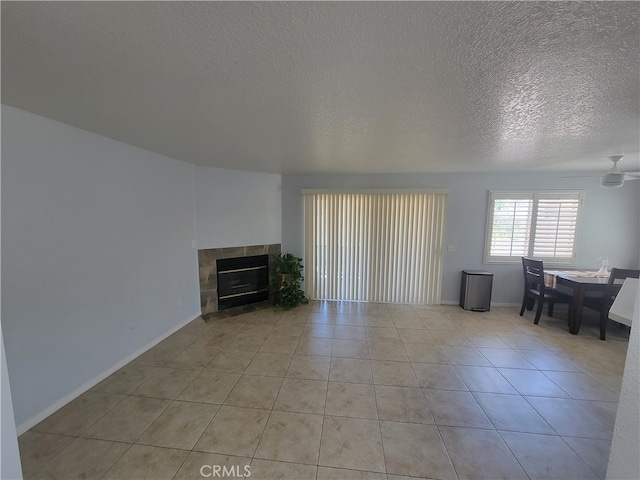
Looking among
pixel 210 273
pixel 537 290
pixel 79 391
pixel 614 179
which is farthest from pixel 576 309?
pixel 79 391

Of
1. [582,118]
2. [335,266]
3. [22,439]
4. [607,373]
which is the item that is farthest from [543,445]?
[22,439]

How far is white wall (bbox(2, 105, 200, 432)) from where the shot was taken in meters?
1.82

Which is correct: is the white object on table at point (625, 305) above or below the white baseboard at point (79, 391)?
above

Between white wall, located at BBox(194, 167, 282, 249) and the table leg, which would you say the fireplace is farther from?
the table leg

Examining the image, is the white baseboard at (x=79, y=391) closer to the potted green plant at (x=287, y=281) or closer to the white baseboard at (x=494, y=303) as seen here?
the potted green plant at (x=287, y=281)

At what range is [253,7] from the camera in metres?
0.90

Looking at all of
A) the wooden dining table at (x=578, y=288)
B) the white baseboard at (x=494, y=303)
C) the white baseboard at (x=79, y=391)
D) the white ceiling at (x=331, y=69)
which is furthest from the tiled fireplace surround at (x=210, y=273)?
the wooden dining table at (x=578, y=288)

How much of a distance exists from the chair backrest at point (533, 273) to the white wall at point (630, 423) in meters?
3.72

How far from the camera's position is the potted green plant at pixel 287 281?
4496 millimetres

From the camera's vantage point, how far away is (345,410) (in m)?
2.13

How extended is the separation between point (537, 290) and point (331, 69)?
4.66 m

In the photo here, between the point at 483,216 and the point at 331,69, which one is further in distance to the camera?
the point at 483,216

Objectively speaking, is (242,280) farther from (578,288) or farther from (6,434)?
(578,288)

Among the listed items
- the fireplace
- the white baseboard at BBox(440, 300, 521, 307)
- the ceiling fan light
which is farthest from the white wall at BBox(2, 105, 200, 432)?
the ceiling fan light
